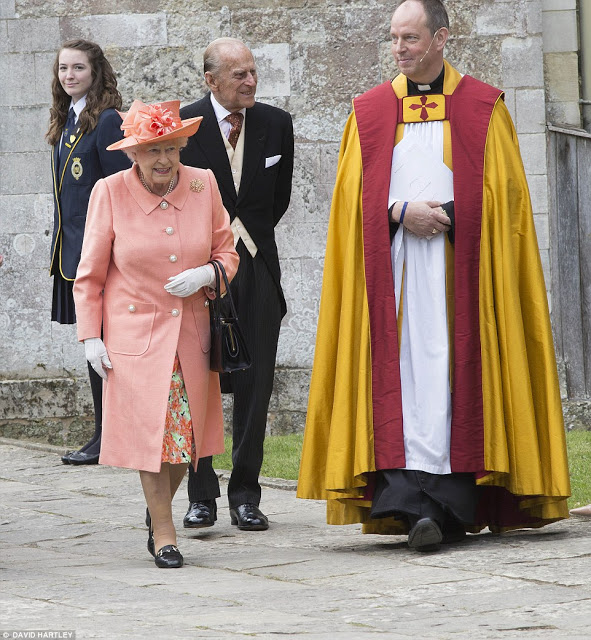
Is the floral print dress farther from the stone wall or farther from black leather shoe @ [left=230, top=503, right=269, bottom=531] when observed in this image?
the stone wall

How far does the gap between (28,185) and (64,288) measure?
176cm

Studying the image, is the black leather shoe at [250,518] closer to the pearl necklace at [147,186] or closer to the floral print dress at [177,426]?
the floral print dress at [177,426]

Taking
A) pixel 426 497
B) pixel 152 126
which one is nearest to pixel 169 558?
pixel 426 497

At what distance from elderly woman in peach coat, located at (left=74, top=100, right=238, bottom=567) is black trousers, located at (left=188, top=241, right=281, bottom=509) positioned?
2.48 ft

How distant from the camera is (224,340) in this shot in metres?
4.81

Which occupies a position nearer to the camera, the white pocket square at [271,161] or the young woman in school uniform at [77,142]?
the white pocket square at [271,161]

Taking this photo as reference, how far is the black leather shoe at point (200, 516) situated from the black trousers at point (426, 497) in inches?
33.4

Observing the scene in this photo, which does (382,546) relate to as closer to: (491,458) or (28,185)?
(491,458)

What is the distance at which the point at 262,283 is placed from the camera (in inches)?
223

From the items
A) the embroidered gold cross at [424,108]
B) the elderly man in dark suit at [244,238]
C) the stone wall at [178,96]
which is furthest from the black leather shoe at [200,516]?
the stone wall at [178,96]

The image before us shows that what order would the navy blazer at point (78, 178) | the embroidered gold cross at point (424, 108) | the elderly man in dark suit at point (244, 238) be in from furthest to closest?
1. the navy blazer at point (78, 178)
2. the elderly man in dark suit at point (244, 238)
3. the embroidered gold cross at point (424, 108)

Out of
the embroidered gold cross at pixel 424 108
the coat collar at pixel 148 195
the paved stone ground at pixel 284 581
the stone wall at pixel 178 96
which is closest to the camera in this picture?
the paved stone ground at pixel 284 581

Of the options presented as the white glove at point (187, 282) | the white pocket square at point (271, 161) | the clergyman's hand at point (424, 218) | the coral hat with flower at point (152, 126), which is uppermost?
the white pocket square at point (271, 161)

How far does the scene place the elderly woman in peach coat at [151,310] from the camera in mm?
4676
